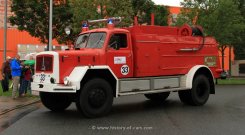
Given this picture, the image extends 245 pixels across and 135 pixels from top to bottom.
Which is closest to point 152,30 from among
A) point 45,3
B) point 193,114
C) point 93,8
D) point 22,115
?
point 193,114

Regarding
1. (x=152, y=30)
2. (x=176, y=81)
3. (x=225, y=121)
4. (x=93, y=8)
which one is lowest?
(x=225, y=121)

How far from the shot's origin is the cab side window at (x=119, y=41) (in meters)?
11.9

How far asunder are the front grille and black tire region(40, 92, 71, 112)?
984 mm

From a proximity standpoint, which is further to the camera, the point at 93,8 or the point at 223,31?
the point at 223,31

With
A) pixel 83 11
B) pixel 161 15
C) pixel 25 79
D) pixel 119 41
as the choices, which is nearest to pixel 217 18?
pixel 161 15

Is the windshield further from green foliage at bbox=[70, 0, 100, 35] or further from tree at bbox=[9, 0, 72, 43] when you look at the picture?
tree at bbox=[9, 0, 72, 43]

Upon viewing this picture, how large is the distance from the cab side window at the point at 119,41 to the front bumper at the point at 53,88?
83.3 inches

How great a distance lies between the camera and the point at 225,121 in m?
10.5

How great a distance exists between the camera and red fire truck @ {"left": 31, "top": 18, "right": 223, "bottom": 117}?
10852mm

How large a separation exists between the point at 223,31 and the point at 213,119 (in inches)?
871

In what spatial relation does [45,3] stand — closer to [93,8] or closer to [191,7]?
[93,8]

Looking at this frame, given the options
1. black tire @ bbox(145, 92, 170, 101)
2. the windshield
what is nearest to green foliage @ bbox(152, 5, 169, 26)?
black tire @ bbox(145, 92, 170, 101)

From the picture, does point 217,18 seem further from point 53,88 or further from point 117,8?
point 53,88

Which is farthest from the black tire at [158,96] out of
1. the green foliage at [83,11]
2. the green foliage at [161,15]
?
the green foliage at [161,15]
